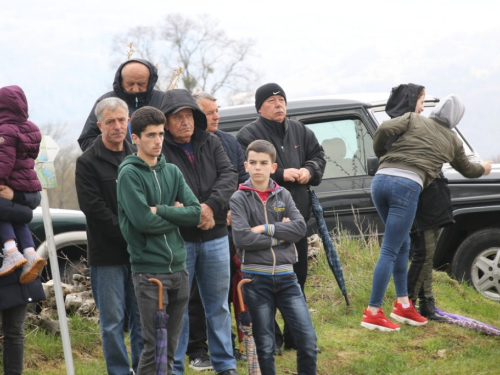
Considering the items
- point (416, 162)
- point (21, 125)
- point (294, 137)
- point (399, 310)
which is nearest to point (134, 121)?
point (21, 125)

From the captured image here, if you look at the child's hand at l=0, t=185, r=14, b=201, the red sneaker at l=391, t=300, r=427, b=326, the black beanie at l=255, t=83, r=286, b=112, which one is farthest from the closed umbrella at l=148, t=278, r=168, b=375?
the red sneaker at l=391, t=300, r=427, b=326

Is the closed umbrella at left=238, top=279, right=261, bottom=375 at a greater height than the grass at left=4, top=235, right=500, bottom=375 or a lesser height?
greater

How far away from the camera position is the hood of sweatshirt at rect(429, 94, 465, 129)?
661 cm

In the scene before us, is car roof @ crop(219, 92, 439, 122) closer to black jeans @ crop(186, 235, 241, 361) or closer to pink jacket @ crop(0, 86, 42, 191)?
black jeans @ crop(186, 235, 241, 361)

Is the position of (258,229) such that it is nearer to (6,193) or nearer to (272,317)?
(272,317)

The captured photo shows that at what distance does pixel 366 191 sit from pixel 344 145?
0.55 meters

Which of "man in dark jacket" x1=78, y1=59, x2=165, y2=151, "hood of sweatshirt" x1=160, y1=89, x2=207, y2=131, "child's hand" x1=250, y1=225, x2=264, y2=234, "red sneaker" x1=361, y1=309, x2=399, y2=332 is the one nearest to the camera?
"child's hand" x1=250, y1=225, x2=264, y2=234

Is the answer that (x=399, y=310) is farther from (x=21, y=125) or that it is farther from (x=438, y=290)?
(x=21, y=125)

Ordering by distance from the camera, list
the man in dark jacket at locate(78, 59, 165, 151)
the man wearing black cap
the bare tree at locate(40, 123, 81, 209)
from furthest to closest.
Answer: the bare tree at locate(40, 123, 81, 209), the man wearing black cap, the man in dark jacket at locate(78, 59, 165, 151)

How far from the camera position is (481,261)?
7.94 meters

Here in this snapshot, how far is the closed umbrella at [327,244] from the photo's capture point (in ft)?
22.1

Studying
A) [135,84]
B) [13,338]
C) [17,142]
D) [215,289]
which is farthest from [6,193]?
[215,289]

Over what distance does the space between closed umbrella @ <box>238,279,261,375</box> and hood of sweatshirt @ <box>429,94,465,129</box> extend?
2.57 m

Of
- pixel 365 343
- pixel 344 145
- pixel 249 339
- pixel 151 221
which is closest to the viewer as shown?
pixel 151 221
